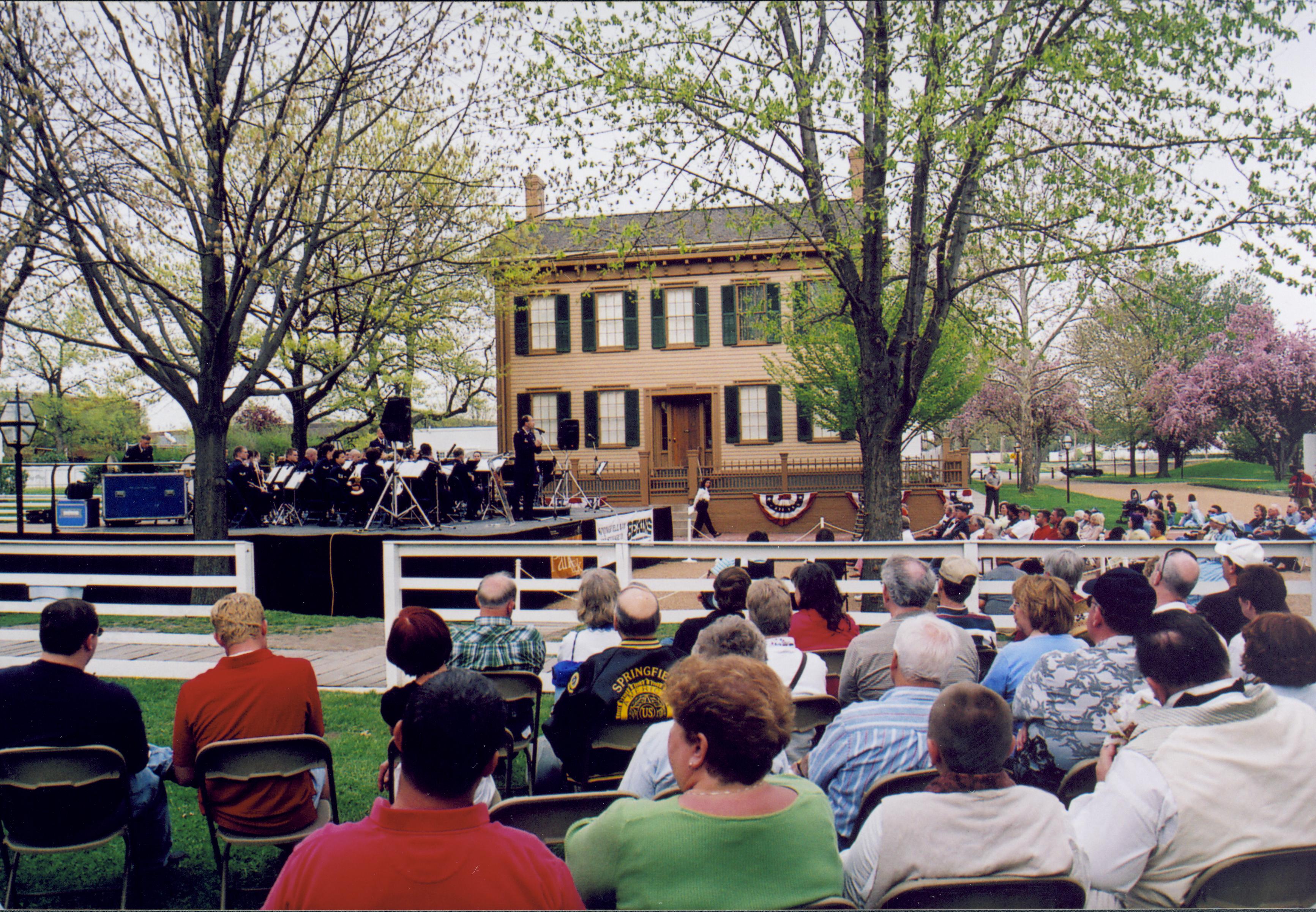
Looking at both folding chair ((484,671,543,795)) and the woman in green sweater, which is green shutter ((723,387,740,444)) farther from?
the woman in green sweater

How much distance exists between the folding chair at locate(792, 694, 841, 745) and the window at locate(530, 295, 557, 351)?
2409 cm

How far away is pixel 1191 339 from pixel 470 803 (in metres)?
39.3

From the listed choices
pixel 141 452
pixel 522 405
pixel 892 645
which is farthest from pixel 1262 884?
pixel 522 405

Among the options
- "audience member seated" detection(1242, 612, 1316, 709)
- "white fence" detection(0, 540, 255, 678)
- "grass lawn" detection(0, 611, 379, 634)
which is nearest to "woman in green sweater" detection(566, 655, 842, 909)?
"audience member seated" detection(1242, 612, 1316, 709)

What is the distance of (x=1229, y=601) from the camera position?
179 inches

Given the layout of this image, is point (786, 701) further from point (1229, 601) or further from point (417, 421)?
point (417, 421)

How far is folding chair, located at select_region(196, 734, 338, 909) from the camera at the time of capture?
3.13 metres

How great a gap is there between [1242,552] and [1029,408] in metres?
32.9

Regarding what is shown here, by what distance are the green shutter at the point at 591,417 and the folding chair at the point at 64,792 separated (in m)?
22.8

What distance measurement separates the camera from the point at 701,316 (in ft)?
85.1

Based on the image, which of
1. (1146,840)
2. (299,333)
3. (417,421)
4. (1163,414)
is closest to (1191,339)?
(1163,414)

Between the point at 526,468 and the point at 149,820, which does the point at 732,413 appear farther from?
the point at 149,820

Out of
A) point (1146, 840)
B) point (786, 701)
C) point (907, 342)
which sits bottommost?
point (1146, 840)

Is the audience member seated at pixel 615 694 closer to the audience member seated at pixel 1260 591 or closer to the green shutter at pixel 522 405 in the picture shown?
the audience member seated at pixel 1260 591
